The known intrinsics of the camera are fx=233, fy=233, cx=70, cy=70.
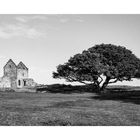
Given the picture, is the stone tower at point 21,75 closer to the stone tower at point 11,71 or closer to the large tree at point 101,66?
the stone tower at point 11,71

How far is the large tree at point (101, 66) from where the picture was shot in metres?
61.6

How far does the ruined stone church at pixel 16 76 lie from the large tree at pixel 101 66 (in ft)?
91.7

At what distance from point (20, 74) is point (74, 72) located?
3599cm

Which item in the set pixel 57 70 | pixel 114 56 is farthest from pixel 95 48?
pixel 57 70

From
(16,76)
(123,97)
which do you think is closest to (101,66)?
(123,97)

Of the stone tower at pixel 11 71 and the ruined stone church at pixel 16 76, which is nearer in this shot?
the ruined stone church at pixel 16 76

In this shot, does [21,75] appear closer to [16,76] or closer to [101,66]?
[16,76]

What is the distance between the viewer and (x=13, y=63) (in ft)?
301

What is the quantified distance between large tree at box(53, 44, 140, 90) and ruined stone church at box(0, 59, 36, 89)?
2794 centimetres

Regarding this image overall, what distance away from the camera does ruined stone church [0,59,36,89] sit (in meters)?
89.2

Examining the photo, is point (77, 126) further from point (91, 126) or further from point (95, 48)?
point (95, 48)

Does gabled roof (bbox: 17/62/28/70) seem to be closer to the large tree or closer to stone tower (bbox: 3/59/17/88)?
stone tower (bbox: 3/59/17/88)

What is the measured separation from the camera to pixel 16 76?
91.4m

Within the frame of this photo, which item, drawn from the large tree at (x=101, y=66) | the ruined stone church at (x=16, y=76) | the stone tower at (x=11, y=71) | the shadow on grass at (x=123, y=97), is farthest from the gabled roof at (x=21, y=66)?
the shadow on grass at (x=123, y=97)
